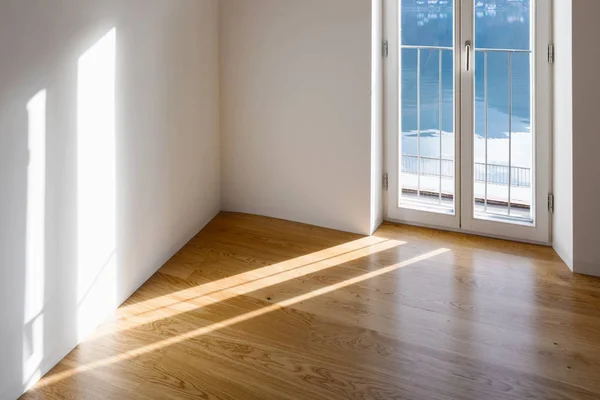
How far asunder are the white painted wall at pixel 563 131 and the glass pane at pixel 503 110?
0.16 m

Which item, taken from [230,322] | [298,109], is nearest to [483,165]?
[298,109]

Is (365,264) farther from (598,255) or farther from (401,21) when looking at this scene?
(401,21)

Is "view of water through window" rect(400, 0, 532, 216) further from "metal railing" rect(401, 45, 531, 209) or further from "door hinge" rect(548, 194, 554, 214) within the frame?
"door hinge" rect(548, 194, 554, 214)

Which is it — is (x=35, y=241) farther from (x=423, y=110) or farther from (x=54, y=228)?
(x=423, y=110)

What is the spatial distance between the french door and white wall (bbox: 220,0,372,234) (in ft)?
0.85

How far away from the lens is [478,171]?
12.2 ft

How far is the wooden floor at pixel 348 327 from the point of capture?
233 centimetres

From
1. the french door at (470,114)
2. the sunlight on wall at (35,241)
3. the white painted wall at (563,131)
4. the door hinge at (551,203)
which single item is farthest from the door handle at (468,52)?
the sunlight on wall at (35,241)

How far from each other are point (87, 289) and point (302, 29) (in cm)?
195

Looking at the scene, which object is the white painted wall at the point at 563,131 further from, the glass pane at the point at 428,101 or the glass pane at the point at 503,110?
the glass pane at the point at 428,101

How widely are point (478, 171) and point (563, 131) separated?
0.55m

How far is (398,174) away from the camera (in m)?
3.94

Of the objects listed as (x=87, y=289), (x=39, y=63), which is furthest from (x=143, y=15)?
(x=87, y=289)

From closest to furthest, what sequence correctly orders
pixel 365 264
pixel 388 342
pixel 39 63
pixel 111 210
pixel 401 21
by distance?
pixel 39 63 → pixel 388 342 → pixel 111 210 → pixel 365 264 → pixel 401 21
